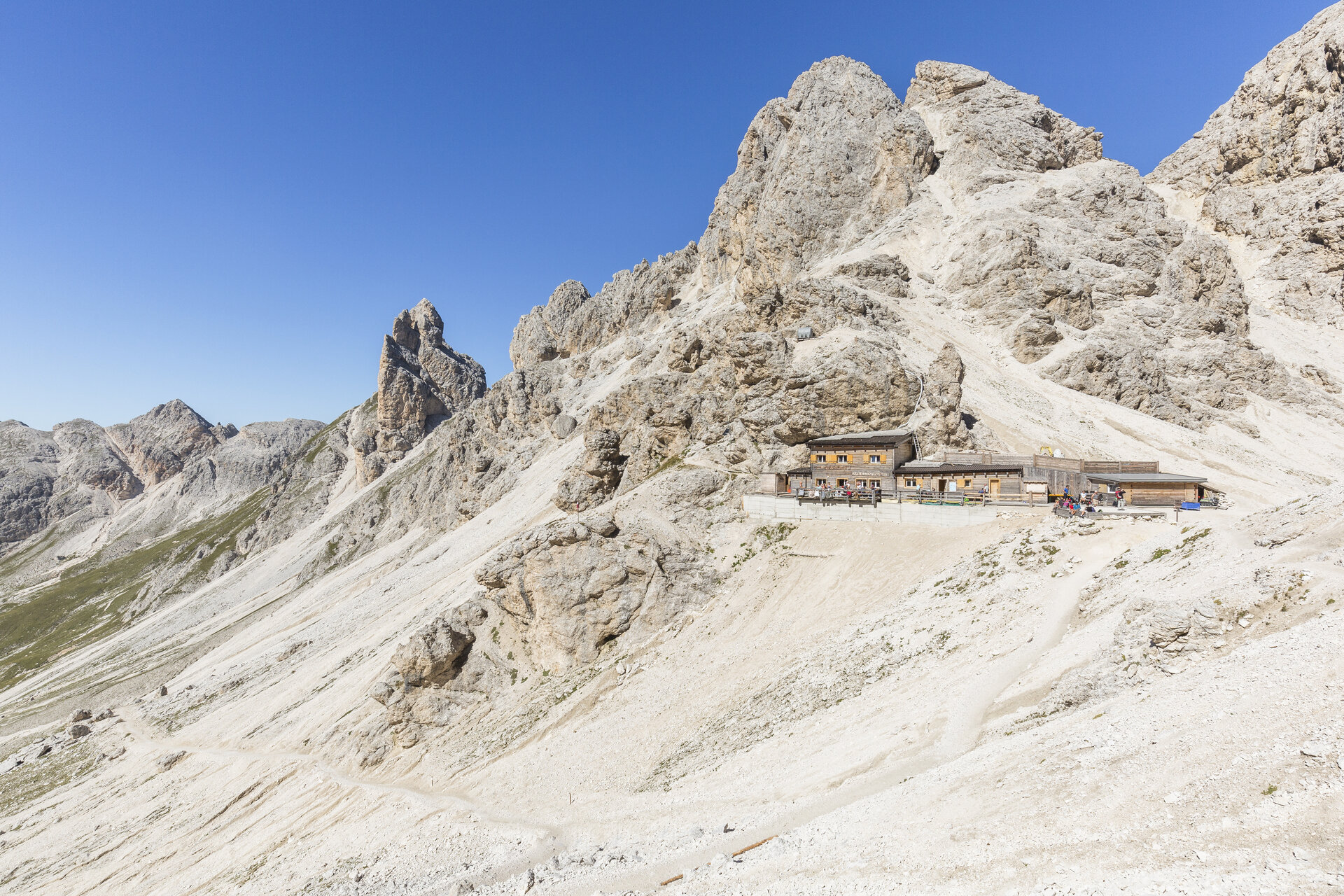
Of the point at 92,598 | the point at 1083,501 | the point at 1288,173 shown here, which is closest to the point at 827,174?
the point at 1288,173

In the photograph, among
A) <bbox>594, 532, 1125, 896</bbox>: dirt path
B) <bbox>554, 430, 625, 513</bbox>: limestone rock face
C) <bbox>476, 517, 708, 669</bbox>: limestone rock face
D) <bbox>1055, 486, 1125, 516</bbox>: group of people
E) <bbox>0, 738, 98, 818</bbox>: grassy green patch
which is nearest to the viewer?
<bbox>594, 532, 1125, 896</bbox>: dirt path

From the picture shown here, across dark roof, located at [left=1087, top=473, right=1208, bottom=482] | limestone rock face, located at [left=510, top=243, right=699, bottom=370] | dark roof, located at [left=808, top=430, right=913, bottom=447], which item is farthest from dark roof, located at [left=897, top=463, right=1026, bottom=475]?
limestone rock face, located at [left=510, top=243, right=699, bottom=370]

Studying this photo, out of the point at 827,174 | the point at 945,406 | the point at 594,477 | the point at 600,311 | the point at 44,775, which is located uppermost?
the point at 827,174

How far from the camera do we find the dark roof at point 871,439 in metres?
44.5

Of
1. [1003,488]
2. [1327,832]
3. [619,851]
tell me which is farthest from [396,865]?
[1003,488]

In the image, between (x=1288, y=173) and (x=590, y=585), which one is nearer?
(x=590, y=585)

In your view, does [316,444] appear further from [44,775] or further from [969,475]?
[969,475]

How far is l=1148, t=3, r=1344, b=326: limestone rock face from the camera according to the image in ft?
281

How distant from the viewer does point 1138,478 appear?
1614 inches

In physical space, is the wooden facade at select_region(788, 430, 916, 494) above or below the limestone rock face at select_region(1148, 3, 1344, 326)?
below

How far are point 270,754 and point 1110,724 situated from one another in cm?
4919

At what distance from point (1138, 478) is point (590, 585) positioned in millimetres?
37925

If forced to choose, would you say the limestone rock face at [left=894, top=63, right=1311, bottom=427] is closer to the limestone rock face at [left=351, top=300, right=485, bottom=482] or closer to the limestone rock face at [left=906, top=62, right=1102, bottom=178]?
the limestone rock face at [left=906, top=62, right=1102, bottom=178]

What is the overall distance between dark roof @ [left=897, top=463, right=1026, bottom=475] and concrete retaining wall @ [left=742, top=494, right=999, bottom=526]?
181 inches
